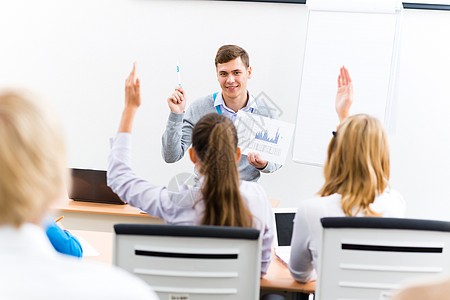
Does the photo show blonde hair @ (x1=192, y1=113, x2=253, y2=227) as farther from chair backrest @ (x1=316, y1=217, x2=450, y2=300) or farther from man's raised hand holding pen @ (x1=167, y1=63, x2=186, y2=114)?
man's raised hand holding pen @ (x1=167, y1=63, x2=186, y2=114)

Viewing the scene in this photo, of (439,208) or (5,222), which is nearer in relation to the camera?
(5,222)

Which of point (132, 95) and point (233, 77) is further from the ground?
point (233, 77)

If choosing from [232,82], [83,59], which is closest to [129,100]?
[232,82]

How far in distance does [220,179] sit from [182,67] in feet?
8.59

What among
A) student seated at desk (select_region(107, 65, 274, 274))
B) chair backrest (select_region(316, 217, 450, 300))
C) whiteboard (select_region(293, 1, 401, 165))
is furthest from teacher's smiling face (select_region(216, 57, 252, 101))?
chair backrest (select_region(316, 217, 450, 300))

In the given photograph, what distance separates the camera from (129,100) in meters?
2.06

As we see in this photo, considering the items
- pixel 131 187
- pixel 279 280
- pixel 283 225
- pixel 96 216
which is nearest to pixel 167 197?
pixel 131 187

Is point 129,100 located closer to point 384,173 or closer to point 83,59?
point 384,173

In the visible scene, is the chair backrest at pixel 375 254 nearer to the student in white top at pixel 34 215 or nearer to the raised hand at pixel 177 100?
the student in white top at pixel 34 215

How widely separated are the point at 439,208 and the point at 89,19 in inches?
119

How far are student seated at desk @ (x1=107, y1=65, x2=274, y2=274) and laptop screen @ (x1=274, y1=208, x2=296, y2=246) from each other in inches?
22.0

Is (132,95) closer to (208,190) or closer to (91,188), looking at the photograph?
(208,190)

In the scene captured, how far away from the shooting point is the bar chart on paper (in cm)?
325

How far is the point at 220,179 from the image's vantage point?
1.87m
